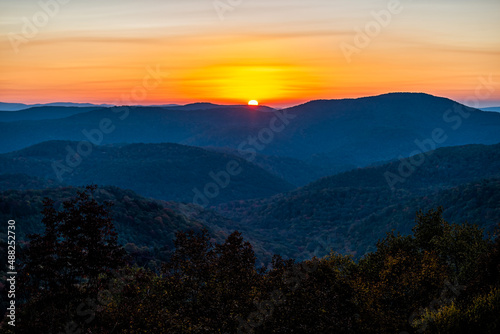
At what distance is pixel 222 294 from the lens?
27.4 meters

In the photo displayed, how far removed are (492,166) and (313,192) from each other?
2893 inches

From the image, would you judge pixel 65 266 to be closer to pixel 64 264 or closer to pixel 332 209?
pixel 64 264

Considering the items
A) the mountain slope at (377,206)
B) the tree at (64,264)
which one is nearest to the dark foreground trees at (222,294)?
the tree at (64,264)

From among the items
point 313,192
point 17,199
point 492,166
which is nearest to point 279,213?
point 313,192

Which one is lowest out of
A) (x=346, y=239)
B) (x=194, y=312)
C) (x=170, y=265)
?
(x=346, y=239)

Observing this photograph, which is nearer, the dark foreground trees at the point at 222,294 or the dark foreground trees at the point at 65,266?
the dark foreground trees at the point at 65,266

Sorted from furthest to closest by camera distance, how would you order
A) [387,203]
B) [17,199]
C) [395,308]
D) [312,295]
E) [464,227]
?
[387,203], [17,199], [464,227], [395,308], [312,295]

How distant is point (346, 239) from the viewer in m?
140

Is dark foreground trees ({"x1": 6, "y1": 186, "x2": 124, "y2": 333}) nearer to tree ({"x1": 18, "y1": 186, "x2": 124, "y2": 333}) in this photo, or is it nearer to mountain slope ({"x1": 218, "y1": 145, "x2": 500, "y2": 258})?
tree ({"x1": 18, "y1": 186, "x2": 124, "y2": 333})

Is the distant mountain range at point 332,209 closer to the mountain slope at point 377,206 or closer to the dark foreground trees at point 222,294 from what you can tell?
the mountain slope at point 377,206

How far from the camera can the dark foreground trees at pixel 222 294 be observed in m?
23.6

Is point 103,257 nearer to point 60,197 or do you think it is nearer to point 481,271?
point 481,271

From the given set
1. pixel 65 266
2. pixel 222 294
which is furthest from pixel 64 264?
pixel 222 294

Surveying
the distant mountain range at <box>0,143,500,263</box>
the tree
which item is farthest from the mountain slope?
the tree
